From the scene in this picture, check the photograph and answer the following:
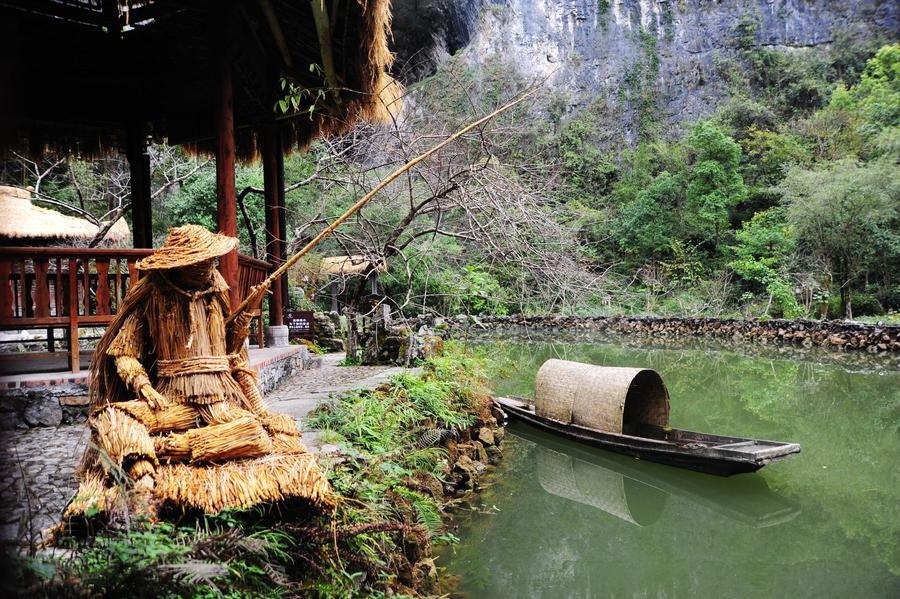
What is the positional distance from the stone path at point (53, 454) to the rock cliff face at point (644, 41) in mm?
30753

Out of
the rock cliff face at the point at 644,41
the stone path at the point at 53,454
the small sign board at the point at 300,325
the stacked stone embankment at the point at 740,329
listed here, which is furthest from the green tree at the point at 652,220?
the stone path at the point at 53,454

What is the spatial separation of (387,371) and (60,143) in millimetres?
5164

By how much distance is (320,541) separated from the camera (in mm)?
2861

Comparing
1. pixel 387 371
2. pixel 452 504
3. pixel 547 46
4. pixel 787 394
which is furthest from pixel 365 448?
pixel 547 46

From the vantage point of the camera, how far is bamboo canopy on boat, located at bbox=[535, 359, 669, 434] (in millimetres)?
7691

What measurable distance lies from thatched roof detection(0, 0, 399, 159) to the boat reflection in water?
4787mm

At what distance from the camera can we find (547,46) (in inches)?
1718

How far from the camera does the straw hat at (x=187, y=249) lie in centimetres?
271

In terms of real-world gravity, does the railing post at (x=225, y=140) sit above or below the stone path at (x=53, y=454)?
above

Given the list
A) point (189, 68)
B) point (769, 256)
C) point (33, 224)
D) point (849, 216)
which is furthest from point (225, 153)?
point (769, 256)

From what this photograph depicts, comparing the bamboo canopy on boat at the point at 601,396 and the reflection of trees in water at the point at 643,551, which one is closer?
the reflection of trees in water at the point at 643,551

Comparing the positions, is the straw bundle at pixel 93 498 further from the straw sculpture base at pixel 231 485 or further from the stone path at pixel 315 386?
the stone path at pixel 315 386

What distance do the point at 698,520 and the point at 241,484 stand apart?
5.00 metres

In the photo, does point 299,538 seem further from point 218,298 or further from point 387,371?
point 387,371
